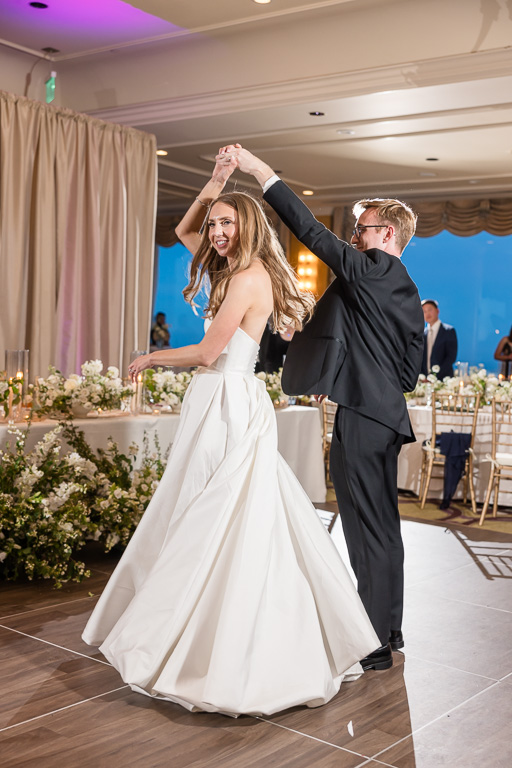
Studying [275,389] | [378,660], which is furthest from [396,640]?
[275,389]

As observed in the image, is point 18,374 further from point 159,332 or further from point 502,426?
point 159,332

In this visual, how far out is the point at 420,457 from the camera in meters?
7.99

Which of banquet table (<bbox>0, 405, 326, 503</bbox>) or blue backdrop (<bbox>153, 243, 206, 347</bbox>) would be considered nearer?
banquet table (<bbox>0, 405, 326, 503</bbox>)

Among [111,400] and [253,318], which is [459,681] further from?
[111,400]

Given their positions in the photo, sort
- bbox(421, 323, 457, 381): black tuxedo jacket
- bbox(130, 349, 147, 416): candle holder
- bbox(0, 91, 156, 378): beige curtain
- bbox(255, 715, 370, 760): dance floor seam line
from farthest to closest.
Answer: bbox(421, 323, 457, 381): black tuxedo jacket, bbox(0, 91, 156, 378): beige curtain, bbox(130, 349, 147, 416): candle holder, bbox(255, 715, 370, 760): dance floor seam line

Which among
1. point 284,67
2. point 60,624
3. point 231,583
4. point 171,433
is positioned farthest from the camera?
point 284,67

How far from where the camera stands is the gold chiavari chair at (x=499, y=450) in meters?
6.79

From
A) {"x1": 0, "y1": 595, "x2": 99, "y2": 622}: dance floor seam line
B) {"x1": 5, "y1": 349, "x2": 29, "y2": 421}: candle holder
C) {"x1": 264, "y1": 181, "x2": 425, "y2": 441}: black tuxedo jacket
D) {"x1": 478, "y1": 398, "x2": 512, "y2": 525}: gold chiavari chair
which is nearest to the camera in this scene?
{"x1": 264, "y1": 181, "x2": 425, "y2": 441}: black tuxedo jacket

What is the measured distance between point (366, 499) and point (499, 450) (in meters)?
4.80

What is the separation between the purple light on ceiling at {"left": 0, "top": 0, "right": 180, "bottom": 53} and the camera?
21.9ft

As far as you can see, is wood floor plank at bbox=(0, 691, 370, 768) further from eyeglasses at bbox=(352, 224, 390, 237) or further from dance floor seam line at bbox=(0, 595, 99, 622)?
eyeglasses at bbox=(352, 224, 390, 237)

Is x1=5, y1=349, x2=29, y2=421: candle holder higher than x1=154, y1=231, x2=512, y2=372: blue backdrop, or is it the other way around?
x1=154, y1=231, x2=512, y2=372: blue backdrop

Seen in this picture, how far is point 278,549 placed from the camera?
2.99 m

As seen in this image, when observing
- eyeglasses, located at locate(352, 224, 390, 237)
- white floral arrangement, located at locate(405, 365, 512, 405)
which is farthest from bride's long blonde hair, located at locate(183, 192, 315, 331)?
white floral arrangement, located at locate(405, 365, 512, 405)
